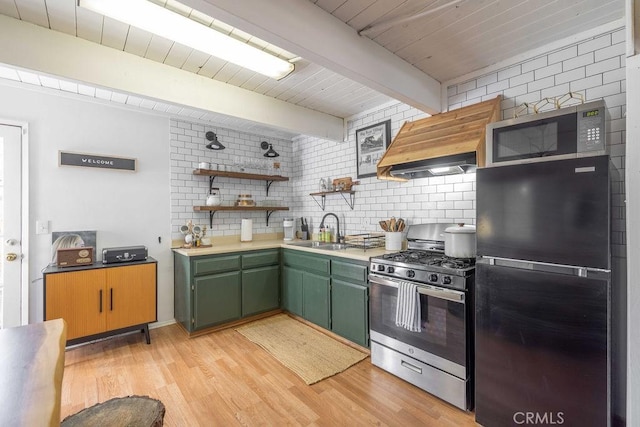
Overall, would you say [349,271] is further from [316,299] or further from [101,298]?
[101,298]

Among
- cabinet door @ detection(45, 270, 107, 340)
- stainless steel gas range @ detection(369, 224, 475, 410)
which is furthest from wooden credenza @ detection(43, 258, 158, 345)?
stainless steel gas range @ detection(369, 224, 475, 410)

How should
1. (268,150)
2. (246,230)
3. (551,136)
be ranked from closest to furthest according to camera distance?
(551,136), (246,230), (268,150)

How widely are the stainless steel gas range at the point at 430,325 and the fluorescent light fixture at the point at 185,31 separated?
6.10 ft

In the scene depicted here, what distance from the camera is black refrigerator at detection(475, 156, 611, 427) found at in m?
1.48

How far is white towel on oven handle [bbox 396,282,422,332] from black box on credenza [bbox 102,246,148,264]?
2674mm

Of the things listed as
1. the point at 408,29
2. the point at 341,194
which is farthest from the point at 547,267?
the point at 341,194

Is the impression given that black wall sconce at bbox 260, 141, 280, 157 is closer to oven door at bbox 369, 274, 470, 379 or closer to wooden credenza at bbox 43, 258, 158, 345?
wooden credenza at bbox 43, 258, 158, 345

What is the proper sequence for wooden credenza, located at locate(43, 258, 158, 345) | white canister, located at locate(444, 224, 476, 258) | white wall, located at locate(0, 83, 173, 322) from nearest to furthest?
white canister, located at locate(444, 224, 476, 258)
wooden credenza, located at locate(43, 258, 158, 345)
white wall, located at locate(0, 83, 173, 322)

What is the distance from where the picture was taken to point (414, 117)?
10.1 feet

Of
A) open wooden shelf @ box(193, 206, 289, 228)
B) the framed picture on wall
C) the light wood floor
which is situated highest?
the framed picture on wall

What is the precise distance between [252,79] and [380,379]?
286 cm

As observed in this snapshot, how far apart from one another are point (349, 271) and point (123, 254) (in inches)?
92.5

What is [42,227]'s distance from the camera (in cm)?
290

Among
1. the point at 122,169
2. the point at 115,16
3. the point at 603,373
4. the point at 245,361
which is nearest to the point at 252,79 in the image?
the point at 115,16
